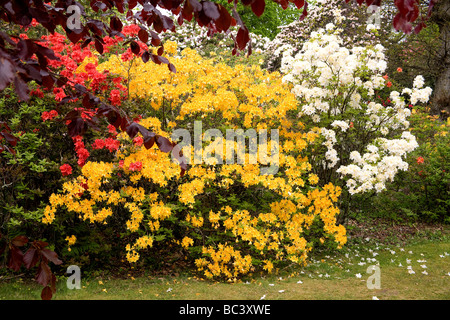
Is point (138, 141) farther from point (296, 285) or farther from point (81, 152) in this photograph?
point (296, 285)

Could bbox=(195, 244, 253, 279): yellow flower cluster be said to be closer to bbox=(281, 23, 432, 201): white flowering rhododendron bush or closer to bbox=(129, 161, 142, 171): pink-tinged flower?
bbox=(129, 161, 142, 171): pink-tinged flower

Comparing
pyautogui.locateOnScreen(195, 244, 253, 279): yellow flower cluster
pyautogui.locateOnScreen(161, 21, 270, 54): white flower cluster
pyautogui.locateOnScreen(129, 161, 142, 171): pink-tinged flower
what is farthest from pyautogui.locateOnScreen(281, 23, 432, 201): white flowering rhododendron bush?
pyautogui.locateOnScreen(161, 21, 270, 54): white flower cluster

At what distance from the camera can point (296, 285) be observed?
4715mm

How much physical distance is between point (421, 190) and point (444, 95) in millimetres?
4321

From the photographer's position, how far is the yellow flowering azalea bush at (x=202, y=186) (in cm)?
445

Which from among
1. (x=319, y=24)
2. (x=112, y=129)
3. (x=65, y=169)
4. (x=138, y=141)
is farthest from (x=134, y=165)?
(x=319, y=24)

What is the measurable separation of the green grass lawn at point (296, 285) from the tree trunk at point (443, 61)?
7.05 meters

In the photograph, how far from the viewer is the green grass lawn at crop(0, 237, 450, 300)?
13.9ft

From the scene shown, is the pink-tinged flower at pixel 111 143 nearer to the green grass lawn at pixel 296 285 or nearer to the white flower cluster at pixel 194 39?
the green grass lawn at pixel 296 285

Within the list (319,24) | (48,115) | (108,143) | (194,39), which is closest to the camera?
(108,143)

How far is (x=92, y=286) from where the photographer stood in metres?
4.43

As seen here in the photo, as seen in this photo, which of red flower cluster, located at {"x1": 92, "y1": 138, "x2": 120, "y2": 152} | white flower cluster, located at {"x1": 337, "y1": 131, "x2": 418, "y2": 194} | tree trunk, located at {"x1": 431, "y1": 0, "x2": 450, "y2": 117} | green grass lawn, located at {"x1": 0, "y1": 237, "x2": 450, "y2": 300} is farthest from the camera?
tree trunk, located at {"x1": 431, "y1": 0, "x2": 450, "y2": 117}

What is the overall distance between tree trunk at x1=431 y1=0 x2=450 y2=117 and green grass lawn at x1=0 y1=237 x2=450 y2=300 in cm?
705

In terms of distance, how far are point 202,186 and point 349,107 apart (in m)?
3.11
